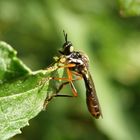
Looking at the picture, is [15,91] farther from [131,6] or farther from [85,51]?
[85,51]

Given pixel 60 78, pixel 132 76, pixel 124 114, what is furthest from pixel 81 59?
pixel 132 76

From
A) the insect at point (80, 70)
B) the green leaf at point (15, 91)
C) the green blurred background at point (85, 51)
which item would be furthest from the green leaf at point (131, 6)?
the green blurred background at point (85, 51)

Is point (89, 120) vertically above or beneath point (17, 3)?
beneath

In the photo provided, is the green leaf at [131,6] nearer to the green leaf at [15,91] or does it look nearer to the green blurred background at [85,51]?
the green leaf at [15,91]

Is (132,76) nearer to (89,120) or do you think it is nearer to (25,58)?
(89,120)

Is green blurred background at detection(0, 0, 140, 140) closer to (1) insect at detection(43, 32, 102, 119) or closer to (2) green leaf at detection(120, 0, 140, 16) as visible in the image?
(1) insect at detection(43, 32, 102, 119)

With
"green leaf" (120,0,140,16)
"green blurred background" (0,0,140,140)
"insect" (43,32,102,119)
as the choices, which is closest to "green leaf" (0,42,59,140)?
"green leaf" (120,0,140,16)

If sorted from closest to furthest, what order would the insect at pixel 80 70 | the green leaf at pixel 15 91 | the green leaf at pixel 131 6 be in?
the green leaf at pixel 15 91 < the green leaf at pixel 131 6 < the insect at pixel 80 70
